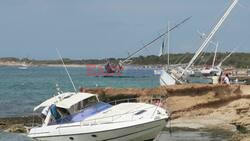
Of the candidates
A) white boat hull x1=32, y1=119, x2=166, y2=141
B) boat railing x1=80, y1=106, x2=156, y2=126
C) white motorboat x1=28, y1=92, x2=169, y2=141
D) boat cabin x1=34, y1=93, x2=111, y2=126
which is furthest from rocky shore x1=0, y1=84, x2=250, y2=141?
boat railing x1=80, y1=106, x2=156, y2=126

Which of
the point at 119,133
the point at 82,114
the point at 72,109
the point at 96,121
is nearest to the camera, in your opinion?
the point at 119,133

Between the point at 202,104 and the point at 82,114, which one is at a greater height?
the point at 82,114

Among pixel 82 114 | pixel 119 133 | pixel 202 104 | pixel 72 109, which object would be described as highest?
pixel 72 109

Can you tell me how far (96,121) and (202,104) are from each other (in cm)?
1082

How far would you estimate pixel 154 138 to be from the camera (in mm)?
26922

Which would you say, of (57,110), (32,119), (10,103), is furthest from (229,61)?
(57,110)

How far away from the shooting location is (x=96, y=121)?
2623 cm

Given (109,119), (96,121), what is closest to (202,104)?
(109,119)

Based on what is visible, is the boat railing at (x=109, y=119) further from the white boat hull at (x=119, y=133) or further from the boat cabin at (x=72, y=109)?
the boat cabin at (x=72, y=109)

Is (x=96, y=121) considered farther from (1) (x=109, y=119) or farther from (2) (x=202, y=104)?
(2) (x=202, y=104)

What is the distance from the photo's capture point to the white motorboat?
25.8m

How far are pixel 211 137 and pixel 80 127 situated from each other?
691cm

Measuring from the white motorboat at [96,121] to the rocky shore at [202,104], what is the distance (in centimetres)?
625

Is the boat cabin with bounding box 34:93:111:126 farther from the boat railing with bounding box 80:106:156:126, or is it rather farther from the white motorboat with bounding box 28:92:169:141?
the boat railing with bounding box 80:106:156:126
